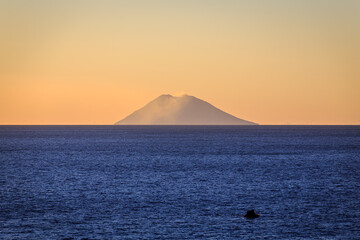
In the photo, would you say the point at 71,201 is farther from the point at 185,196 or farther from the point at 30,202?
the point at 185,196

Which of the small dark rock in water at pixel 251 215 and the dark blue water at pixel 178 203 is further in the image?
the small dark rock in water at pixel 251 215

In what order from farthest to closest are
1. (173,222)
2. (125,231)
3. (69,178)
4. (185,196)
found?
(69,178)
(185,196)
(173,222)
(125,231)

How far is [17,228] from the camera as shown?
42000mm

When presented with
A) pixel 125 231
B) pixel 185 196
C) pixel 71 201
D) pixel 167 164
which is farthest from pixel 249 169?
pixel 125 231

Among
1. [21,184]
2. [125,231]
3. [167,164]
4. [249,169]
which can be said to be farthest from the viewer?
[167,164]

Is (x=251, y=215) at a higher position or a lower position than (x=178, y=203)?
higher

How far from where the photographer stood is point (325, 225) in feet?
141

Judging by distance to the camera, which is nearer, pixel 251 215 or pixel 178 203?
pixel 251 215

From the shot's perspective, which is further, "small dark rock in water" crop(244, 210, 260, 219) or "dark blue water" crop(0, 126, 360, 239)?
"small dark rock in water" crop(244, 210, 260, 219)

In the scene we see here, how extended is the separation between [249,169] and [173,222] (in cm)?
4866

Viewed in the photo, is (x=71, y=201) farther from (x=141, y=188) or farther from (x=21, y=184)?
(x=21, y=184)

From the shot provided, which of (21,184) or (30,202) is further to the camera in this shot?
(21,184)

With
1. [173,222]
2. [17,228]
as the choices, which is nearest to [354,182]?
[173,222]

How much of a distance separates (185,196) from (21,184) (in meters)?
25.4
